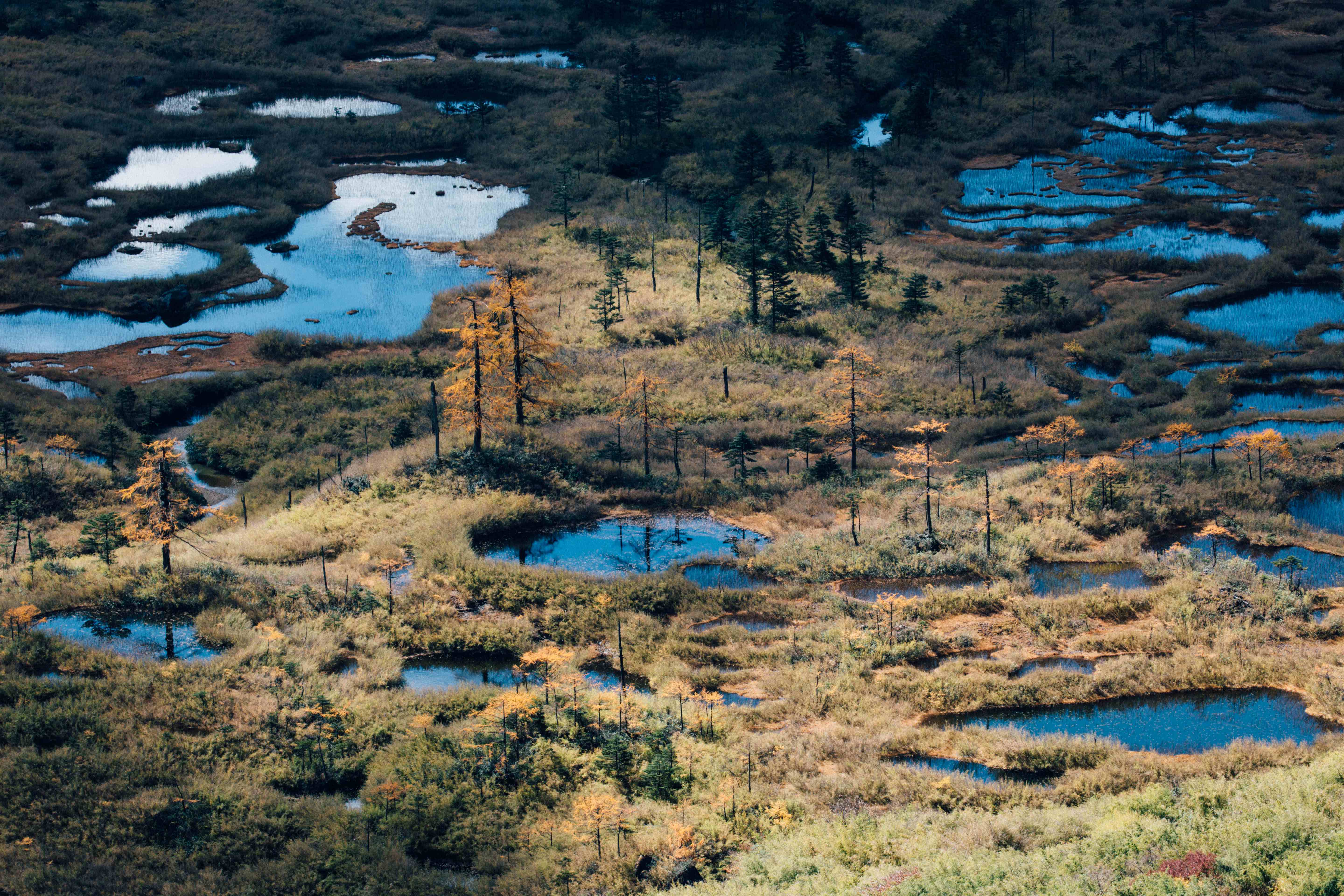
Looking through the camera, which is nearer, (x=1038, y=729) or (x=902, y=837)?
(x=902, y=837)

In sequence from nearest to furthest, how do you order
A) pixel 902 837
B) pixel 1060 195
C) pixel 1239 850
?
pixel 1239 850, pixel 902 837, pixel 1060 195

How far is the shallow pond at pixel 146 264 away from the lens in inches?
3440

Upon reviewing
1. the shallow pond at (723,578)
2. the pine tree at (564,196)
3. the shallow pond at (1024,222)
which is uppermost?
the pine tree at (564,196)

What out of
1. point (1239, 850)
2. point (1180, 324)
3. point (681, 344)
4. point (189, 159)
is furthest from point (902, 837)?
point (189, 159)

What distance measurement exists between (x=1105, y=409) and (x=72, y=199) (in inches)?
3673

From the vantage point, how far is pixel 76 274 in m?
87.8

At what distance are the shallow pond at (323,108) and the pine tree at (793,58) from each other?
1819 inches

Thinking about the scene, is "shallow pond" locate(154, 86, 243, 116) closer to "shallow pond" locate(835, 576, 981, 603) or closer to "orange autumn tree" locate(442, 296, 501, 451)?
"orange autumn tree" locate(442, 296, 501, 451)

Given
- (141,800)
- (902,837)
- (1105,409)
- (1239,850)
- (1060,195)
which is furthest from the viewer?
(1060,195)

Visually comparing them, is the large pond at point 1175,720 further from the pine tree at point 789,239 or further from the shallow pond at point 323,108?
the shallow pond at point 323,108

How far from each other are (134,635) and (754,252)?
5084 cm

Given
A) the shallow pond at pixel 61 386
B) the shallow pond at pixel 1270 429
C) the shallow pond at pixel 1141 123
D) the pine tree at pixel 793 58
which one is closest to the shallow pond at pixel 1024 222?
the shallow pond at pixel 1141 123

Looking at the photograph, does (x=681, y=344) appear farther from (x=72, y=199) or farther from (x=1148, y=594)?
(x=72, y=199)

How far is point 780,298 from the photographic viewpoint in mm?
76312
